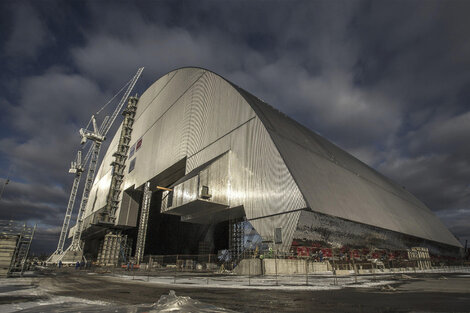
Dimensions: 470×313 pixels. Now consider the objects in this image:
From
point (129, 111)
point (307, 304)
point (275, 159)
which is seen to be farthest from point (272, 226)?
point (129, 111)

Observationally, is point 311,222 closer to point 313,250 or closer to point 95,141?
point 313,250

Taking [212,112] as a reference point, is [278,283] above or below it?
below

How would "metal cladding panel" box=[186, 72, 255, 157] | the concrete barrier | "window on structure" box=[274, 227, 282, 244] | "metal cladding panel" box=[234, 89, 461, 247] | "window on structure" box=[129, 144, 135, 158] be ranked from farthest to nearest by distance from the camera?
"window on structure" box=[129, 144, 135, 158], "metal cladding panel" box=[186, 72, 255, 157], "metal cladding panel" box=[234, 89, 461, 247], "window on structure" box=[274, 227, 282, 244], the concrete barrier

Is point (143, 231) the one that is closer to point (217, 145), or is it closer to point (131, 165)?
point (131, 165)

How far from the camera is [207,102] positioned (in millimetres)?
33312

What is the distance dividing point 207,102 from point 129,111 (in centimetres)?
3124

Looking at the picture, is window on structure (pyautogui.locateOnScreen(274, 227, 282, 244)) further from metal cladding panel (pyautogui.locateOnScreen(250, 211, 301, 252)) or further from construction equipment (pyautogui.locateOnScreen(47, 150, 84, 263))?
construction equipment (pyautogui.locateOnScreen(47, 150, 84, 263))

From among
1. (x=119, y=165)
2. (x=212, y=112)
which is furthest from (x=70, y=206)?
(x=212, y=112)

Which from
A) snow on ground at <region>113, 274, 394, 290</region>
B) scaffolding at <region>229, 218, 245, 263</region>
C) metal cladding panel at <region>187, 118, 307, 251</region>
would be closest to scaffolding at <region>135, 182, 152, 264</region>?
scaffolding at <region>229, 218, 245, 263</region>

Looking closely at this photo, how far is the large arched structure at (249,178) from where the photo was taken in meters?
21.8

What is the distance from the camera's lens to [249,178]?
2445 cm

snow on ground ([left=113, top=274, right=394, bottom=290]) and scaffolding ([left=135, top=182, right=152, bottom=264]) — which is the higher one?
scaffolding ([left=135, top=182, right=152, bottom=264])

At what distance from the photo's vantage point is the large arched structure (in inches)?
858

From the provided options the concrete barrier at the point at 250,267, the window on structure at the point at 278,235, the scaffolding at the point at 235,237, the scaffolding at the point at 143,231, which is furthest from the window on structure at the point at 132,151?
the window on structure at the point at 278,235
